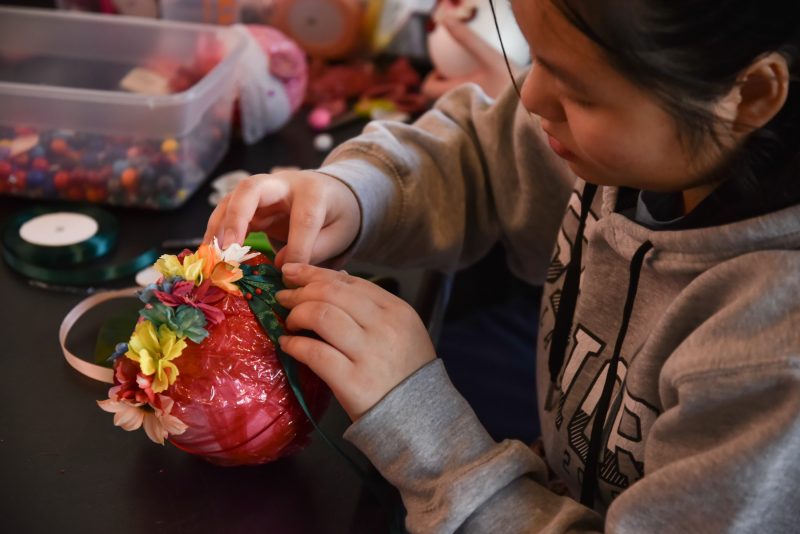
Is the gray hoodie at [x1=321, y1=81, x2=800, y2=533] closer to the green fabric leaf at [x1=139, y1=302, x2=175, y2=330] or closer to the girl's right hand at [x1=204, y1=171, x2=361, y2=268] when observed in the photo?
the girl's right hand at [x1=204, y1=171, x2=361, y2=268]

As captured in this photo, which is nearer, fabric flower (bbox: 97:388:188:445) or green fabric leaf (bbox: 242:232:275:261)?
fabric flower (bbox: 97:388:188:445)

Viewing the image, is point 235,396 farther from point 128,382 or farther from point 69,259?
point 69,259

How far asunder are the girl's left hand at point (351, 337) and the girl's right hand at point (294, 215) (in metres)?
0.05

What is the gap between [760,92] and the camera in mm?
549

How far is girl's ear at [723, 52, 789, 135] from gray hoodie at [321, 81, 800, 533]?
0.07 meters

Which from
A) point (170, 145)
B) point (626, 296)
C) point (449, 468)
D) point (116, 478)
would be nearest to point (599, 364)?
point (626, 296)

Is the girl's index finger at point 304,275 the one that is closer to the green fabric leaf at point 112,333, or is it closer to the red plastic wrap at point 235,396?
the red plastic wrap at point 235,396

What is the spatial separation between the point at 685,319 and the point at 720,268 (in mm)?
48

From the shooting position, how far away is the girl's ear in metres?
0.53

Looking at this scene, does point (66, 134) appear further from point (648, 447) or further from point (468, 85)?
point (648, 447)

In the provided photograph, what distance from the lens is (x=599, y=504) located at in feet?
2.48

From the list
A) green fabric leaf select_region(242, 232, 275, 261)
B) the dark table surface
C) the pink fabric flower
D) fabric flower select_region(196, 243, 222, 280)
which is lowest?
the dark table surface

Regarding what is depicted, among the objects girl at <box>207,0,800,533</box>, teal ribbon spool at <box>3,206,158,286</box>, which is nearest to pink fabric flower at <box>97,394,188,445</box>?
girl at <box>207,0,800,533</box>

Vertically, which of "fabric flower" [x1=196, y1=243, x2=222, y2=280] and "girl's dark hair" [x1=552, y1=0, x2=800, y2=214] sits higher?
"girl's dark hair" [x1=552, y1=0, x2=800, y2=214]
